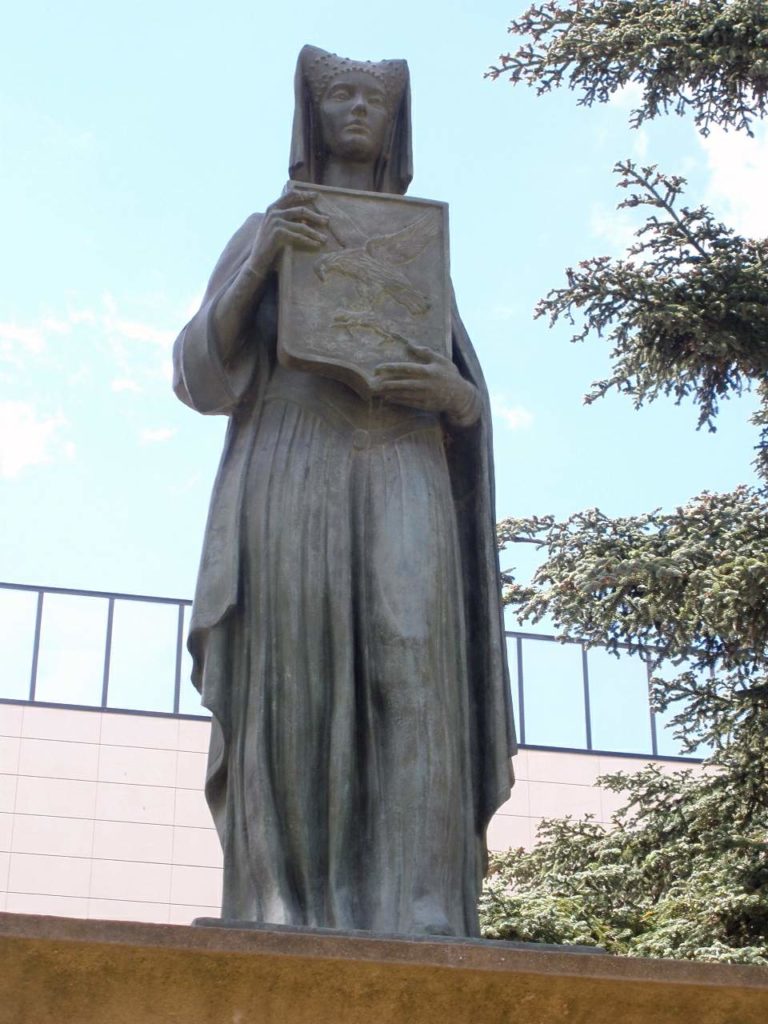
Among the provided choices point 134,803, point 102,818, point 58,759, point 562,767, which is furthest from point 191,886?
point 562,767

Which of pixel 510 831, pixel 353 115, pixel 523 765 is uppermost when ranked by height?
pixel 523 765

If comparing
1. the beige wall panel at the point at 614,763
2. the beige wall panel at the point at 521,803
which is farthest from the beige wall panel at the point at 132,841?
the beige wall panel at the point at 614,763

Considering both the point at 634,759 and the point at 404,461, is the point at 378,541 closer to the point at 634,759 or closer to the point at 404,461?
the point at 404,461

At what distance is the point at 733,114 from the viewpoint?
57.9ft

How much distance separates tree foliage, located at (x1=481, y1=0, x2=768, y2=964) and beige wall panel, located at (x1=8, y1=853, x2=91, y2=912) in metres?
11.9

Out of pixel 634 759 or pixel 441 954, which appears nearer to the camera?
pixel 441 954

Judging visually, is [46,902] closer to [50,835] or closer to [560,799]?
[50,835]

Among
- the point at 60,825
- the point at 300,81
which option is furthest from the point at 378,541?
the point at 60,825

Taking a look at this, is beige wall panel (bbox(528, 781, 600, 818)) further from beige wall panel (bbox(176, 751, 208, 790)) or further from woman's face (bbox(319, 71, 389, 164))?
woman's face (bbox(319, 71, 389, 164))

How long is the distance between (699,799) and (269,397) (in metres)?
10.4

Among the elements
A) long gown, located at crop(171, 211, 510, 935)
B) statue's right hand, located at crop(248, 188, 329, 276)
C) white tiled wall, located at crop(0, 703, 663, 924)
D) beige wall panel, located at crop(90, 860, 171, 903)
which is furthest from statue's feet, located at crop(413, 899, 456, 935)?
beige wall panel, located at crop(90, 860, 171, 903)

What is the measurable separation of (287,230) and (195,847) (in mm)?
23036

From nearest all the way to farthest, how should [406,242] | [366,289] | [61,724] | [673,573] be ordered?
1. [366,289]
2. [406,242]
3. [673,573]
4. [61,724]

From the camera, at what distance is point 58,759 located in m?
28.8
